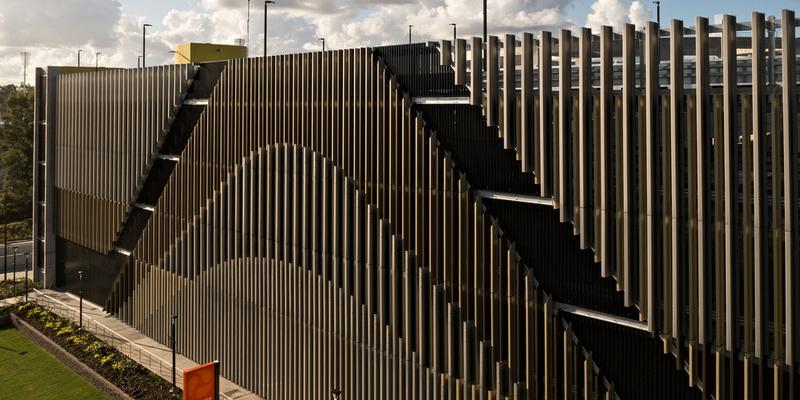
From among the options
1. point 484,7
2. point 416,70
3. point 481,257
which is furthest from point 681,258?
point 484,7

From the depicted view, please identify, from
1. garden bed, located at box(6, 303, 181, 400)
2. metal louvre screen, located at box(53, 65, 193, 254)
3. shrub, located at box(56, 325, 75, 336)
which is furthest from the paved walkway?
metal louvre screen, located at box(53, 65, 193, 254)

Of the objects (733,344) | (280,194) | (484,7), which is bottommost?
(733,344)

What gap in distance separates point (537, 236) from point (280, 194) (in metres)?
11.3

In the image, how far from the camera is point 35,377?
32.6 m

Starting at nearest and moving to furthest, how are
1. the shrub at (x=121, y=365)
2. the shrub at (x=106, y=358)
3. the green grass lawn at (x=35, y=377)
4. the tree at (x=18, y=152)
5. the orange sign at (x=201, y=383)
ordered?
the orange sign at (x=201, y=383) < the green grass lawn at (x=35, y=377) < the shrub at (x=121, y=365) < the shrub at (x=106, y=358) < the tree at (x=18, y=152)

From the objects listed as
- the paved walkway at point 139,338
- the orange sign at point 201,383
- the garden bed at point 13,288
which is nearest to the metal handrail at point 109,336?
the paved walkway at point 139,338

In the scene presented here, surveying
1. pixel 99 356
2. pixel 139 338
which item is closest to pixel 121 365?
pixel 99 356

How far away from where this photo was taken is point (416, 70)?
72.4 feet

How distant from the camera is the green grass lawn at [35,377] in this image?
30.7 meters

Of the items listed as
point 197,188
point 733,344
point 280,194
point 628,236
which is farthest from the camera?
point 197,188

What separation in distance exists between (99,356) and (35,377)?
262 cm

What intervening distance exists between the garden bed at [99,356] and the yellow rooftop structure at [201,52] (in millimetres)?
15939

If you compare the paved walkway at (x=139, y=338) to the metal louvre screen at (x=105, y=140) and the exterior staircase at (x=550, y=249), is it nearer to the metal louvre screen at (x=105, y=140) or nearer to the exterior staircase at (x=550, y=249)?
the metal louvre screen at (x=105, y=140)

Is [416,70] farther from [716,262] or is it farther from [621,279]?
[716,262]
